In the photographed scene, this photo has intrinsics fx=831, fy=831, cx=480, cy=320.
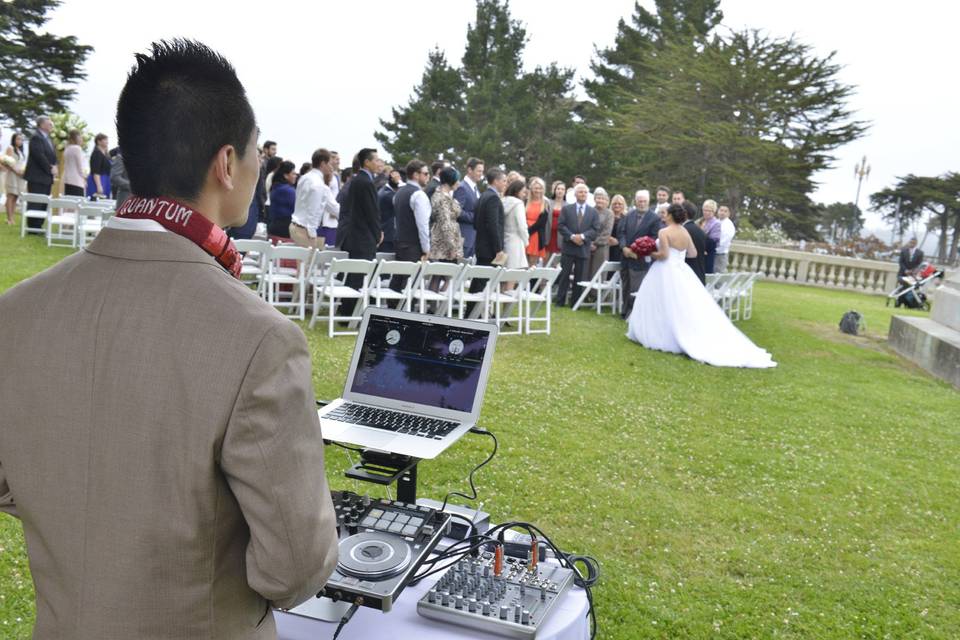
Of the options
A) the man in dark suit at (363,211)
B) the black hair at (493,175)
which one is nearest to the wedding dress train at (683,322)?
the black hair at (493,175)

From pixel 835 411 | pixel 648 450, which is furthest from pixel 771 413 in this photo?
pixel 648 450

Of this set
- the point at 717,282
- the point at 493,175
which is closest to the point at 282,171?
the point at 493,175

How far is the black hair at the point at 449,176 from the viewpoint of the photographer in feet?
37.2

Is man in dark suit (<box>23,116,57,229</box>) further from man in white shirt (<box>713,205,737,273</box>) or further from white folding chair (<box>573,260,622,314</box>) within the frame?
man in white shirt (<box>713,205,737,273</box>)

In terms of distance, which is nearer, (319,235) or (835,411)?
(835,411)

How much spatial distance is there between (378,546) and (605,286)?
42.3ft

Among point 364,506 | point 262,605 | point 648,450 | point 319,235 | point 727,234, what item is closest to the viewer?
point 262,605

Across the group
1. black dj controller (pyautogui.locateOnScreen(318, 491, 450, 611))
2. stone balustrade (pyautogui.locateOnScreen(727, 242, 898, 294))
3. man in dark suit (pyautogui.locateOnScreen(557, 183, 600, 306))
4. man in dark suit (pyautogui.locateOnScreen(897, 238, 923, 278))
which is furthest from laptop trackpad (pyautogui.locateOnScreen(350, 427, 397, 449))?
stone balustrade (pyautogui.locateOnScreen(727, 242, 898, 294))

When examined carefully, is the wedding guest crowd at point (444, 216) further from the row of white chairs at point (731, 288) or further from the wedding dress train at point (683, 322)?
the wedding dress train at point (683, 322)

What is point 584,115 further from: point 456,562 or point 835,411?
point 456,562

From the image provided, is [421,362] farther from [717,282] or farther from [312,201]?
[717,282]

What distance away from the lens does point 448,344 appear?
2.92 metres

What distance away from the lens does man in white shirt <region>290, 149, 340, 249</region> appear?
1091cm

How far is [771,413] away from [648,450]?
7.91ft
